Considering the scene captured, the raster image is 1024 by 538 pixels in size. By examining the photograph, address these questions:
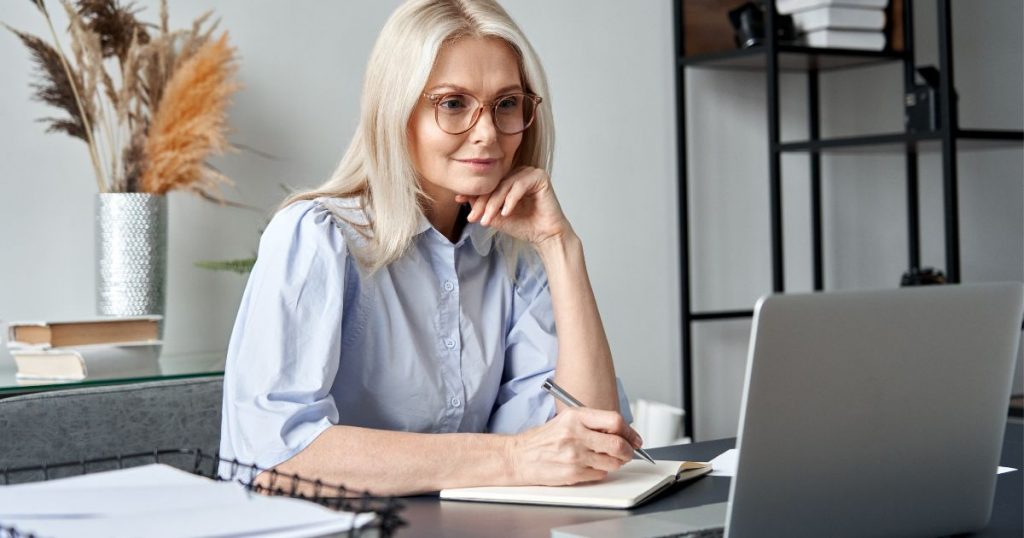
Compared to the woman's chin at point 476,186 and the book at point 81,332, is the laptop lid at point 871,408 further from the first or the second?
the book at point 81,332

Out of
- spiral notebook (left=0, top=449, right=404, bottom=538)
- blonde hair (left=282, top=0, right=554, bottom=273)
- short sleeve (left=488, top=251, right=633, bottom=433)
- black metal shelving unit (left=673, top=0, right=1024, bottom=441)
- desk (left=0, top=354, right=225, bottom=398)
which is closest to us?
spiral notebook (left=0, top=449, right=404, bottom=538)

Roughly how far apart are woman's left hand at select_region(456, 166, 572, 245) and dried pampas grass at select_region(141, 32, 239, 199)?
34.1 inches

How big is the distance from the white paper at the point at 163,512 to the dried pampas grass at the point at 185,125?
1517mm

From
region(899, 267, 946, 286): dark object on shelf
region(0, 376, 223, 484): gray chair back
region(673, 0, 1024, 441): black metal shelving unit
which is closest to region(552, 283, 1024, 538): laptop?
region(0, 376, 223, 484): gray chair back

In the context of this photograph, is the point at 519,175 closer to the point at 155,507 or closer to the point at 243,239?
the point at 155,507

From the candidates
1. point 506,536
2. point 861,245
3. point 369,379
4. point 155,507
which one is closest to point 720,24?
point 861,245

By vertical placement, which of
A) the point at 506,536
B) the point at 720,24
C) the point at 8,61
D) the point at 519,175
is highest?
the point at 720,24

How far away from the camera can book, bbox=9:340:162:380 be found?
6.61 feet

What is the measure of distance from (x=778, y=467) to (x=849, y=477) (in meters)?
0.07

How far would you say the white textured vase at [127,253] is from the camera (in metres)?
2.23

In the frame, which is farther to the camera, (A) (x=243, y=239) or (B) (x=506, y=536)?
(A) (x=243, y=239)

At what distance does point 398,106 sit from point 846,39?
1988mm

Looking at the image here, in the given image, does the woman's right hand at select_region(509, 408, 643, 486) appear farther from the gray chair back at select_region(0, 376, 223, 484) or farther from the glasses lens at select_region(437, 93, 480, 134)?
the gray chair back at select_region(0, 376, 223, 484)

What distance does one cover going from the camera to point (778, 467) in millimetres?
895
